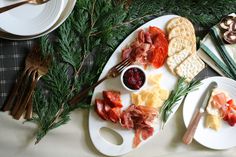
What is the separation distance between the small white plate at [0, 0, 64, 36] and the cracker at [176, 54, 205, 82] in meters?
0.43

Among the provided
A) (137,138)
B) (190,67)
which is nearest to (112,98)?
(137,138)

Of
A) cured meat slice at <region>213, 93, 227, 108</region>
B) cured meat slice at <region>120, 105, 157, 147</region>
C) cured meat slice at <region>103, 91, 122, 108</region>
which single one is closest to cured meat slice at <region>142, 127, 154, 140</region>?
cured meat slice at <region>120, 105, 157, 147</region>

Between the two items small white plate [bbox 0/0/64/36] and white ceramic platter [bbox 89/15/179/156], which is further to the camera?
white ceramic platter [bbox 89/15/179/156]

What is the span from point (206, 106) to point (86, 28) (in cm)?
46

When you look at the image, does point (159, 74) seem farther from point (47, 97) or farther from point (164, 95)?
point (47, 97)

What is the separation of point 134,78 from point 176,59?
0.52 ft

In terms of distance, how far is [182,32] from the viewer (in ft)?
4.77

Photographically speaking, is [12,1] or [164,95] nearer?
[12,1]

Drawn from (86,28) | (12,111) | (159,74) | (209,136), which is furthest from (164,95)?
(12,111)

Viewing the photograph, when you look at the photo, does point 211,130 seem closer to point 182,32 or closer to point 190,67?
point 190,67

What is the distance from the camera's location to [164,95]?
4.75 ft

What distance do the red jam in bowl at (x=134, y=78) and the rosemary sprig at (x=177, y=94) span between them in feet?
0.37

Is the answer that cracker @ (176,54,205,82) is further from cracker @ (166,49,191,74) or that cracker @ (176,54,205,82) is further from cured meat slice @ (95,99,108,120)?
cured meat slice @ (95,99,108,120)

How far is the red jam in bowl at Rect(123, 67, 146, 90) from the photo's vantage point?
4.58ft
